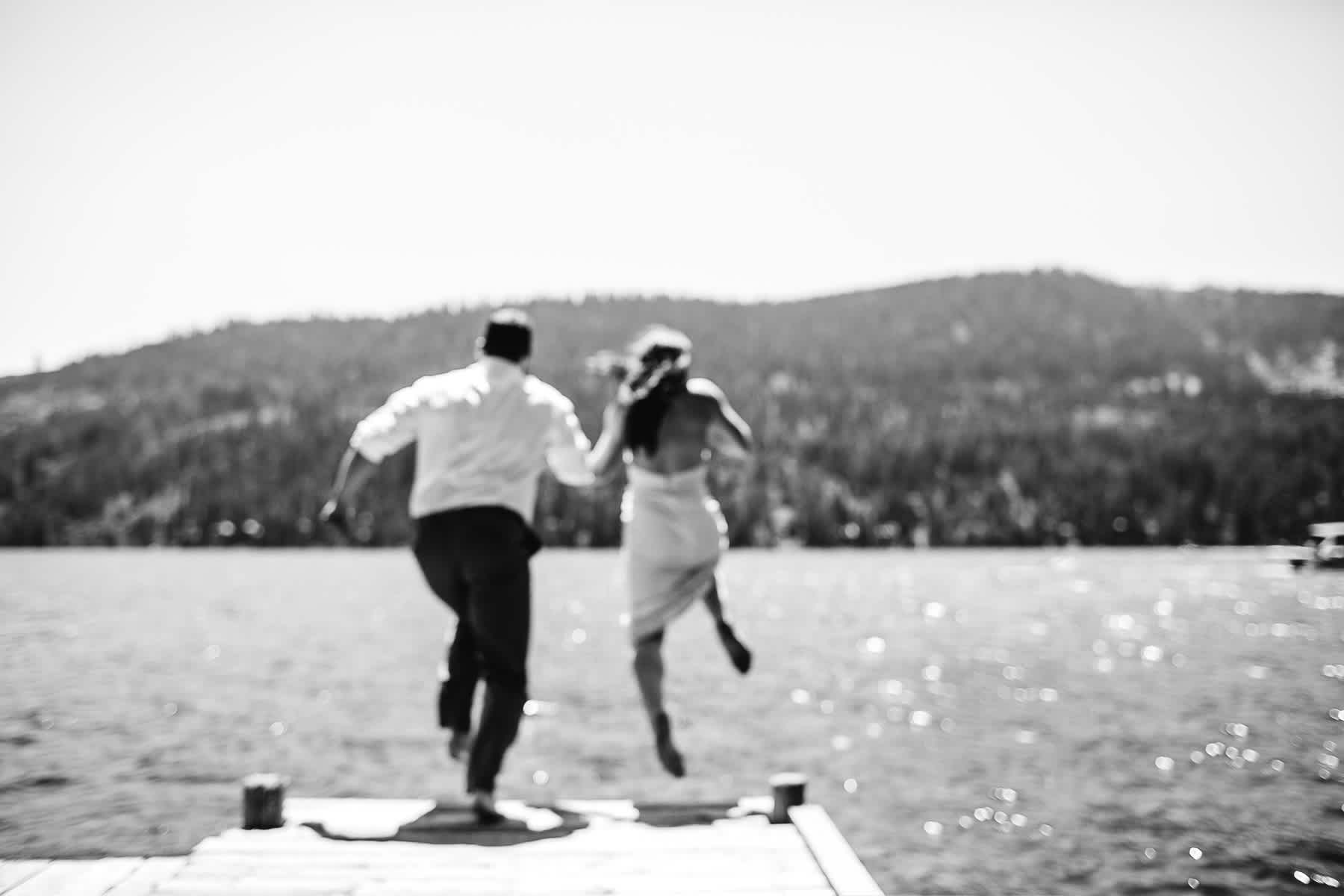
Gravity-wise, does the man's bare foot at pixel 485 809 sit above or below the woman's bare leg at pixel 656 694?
below

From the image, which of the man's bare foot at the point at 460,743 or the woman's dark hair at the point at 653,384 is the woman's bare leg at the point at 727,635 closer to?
the woman's dark hair at the point at 653,384

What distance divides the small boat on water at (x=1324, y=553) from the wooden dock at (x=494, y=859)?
133 m

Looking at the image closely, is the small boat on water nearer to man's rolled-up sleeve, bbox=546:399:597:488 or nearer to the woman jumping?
the woman jumping

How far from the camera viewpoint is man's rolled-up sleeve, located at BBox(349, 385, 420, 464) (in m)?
6.46

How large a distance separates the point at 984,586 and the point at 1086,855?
103m

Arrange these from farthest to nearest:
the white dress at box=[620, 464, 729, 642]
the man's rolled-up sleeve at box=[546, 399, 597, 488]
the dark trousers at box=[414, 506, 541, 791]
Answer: the white dress at box=[620, 464, 729, 642], the man's rolled-up sleeve at box=[546, 399, 597, 488], the dark trousers at box=[414, 506, 541, 791]

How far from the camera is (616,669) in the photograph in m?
47.2

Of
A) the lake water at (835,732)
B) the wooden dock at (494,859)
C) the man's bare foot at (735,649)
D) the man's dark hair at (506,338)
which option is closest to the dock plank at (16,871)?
the wooden dock at (494,859)

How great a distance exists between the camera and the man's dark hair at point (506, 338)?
6922mm

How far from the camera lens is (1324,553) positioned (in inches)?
4818

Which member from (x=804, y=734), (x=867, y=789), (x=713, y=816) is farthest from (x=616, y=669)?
(x=713, y=816)

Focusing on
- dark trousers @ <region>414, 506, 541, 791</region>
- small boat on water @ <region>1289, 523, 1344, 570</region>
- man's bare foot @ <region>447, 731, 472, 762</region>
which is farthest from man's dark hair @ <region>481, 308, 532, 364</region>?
small boat on water @ <region>1289, 523, 1344, 570</region>

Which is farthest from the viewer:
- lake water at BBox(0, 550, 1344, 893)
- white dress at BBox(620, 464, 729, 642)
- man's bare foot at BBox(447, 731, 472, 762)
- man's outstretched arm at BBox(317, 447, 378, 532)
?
lake water at BBox(0, 550, 1344, 893)

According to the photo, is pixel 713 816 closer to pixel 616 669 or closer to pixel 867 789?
pixel 867 789
